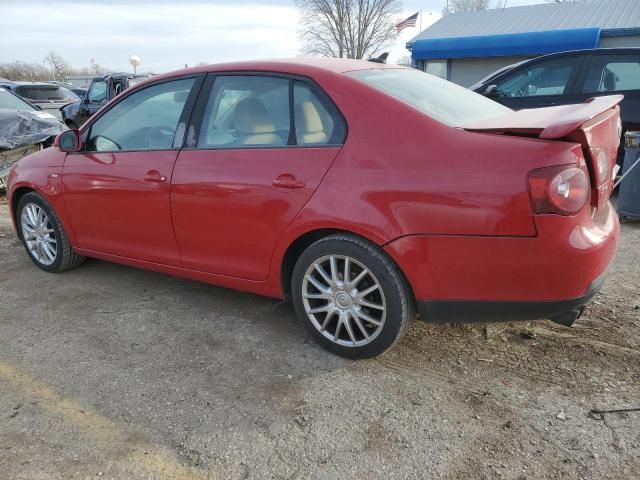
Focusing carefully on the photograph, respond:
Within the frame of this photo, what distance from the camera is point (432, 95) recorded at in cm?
297

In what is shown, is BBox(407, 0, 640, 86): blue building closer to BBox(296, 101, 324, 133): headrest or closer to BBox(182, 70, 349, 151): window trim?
BBox(182, 70, 349, 151): window trim

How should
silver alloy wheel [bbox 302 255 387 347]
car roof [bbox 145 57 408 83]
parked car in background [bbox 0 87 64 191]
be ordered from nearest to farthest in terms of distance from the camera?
silver alloy wheel [bbox 302 255 387 347], car roof [bbox 145 57 408 83], parked car in background [bbox 0 87 64 191]

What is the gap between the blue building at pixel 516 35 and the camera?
1393cm

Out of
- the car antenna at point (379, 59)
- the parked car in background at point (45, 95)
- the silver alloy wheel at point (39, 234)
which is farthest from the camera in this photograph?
the parked car in background at point (45, 95)

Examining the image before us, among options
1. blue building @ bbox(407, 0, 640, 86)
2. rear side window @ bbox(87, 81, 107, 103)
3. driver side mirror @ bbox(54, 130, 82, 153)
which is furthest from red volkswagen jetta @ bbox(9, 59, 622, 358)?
blue building @ bbox(407, 0, 640, 86)

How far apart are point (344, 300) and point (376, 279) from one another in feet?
0.84

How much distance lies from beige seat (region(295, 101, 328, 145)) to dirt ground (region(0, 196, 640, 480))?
1184mm

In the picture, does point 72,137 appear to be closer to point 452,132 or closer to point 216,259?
point 216,259

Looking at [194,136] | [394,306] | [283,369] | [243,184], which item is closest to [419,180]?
[394,306]

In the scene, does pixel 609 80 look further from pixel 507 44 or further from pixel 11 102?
pixel 507 44

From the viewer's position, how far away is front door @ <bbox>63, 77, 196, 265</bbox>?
11.1ft

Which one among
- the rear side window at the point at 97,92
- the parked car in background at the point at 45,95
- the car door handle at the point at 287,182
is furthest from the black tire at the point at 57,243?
the parked car in background at the point at 45,95

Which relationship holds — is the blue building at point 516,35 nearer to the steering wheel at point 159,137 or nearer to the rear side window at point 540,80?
the rear side window at point 540,80

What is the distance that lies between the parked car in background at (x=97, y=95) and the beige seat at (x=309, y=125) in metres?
11.6
